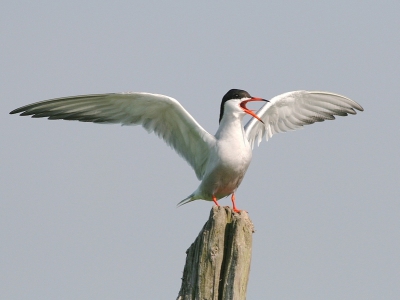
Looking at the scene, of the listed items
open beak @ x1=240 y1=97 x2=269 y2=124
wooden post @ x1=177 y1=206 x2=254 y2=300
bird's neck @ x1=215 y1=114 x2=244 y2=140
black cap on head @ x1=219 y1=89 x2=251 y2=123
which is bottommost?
wooden post @ x1=177 y1=206 x2=254 y2=300

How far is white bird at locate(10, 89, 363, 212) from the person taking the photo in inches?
328

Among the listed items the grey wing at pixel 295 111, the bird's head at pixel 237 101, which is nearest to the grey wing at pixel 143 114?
the bird's head at pixel 237 101

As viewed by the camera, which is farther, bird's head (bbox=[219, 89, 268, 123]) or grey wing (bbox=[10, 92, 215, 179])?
bird's head (bbox=[219, 89, 268, 123])

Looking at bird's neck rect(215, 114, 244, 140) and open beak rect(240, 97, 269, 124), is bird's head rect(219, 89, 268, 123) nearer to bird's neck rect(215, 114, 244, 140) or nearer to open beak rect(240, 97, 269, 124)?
open beak rect(240, 97, 269, 124)

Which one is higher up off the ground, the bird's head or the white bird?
the bird's head

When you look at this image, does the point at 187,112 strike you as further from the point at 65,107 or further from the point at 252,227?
the point at 252,227

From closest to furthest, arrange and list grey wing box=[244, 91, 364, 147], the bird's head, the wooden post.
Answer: the wooden post
the bird's head
grey wing box=[244, 91, 364, 147]

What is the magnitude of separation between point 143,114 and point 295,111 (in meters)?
2.42

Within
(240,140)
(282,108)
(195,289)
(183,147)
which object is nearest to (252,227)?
(195,289)

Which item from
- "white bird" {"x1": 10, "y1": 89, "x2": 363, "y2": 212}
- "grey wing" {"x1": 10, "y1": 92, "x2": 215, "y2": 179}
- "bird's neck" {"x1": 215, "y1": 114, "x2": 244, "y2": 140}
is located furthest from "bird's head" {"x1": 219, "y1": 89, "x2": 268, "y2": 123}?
"grey wing" {"x1": 10, "y1": 92, "x2": 215, "y2": 179}

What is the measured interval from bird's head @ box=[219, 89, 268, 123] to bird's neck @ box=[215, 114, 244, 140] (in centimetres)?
11

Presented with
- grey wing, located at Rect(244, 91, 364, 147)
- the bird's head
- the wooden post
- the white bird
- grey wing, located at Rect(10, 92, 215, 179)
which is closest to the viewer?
the wooden post

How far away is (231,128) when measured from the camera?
8430 millimetres

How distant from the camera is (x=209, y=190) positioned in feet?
28.1
